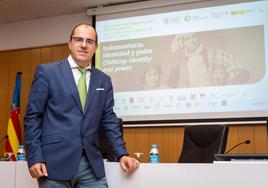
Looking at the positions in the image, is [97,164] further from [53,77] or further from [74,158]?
[53,77]

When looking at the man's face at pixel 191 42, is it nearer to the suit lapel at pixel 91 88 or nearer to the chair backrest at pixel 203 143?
the chair backrest at pixel 203 143

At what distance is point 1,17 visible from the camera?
497 cm

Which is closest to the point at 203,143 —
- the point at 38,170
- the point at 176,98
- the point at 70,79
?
the point at 176,98

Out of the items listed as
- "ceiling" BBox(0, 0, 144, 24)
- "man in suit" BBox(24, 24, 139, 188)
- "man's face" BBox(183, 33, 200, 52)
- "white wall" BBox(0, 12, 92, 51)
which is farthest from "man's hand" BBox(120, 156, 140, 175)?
"white wall" BBox(0, 12, 92, 51)

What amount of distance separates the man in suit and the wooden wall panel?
234cm

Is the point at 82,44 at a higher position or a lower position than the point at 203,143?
higher

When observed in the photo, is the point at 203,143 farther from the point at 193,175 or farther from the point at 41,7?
the point at 41,7

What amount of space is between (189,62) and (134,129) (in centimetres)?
102

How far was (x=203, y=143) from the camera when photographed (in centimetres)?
290

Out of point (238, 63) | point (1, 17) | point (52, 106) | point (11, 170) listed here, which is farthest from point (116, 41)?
point (52, 106)

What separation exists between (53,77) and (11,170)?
79cm

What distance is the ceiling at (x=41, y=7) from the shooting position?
4.43 m

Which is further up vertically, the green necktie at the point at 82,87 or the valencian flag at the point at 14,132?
the green necktie at the point at 82,87

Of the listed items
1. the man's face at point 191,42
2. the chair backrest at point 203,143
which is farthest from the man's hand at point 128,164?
the man's face at point 191,42
